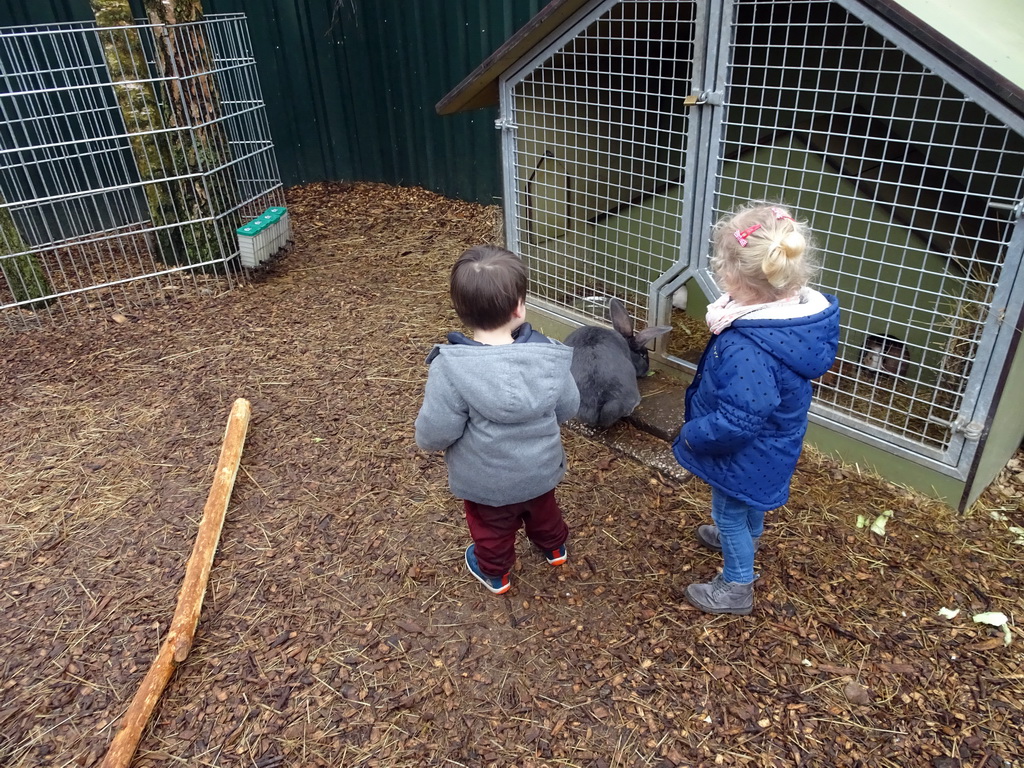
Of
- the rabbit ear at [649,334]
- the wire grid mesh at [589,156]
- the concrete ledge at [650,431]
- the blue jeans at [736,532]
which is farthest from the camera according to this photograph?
the wire grid mesh at [589,156]

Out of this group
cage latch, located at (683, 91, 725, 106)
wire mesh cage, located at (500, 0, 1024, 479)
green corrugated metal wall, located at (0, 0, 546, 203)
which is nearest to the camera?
wire mesh cage, located at (500, 0, 1024, 479)

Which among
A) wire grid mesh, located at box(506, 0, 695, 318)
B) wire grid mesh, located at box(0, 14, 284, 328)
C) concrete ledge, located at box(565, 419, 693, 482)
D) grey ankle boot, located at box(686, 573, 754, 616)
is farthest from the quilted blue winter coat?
wire grid mesh, located at box(0, 14, 284, 328)

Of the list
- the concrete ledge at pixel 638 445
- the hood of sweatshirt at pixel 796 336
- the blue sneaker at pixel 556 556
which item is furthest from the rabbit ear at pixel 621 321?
the hood of sweatshirt at pixel 796 336

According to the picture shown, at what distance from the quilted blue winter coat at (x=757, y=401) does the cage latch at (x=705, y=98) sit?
1401 millimetres

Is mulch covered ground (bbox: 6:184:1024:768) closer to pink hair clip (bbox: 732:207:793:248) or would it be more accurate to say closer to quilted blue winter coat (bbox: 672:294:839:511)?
quilted blue winter coat (bbox: 672:294:839:511)

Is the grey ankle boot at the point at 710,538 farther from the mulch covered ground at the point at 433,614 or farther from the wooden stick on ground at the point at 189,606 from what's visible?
the wooden stick on ground at the point at 189,606

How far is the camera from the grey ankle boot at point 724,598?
273 centimetres

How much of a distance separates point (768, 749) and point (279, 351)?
12.3 feet

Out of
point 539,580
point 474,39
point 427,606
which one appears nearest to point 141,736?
point 427,606

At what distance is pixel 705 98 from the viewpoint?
3.31 metres

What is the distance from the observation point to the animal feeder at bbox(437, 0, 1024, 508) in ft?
9.15

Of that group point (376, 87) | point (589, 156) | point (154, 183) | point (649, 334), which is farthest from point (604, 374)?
point (376, 87)

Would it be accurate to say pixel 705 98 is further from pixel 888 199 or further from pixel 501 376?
pixel 501 376

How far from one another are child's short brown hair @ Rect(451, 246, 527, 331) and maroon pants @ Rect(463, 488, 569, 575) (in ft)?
2.44
